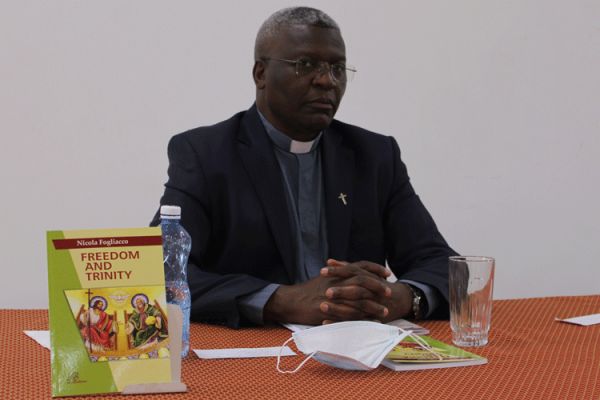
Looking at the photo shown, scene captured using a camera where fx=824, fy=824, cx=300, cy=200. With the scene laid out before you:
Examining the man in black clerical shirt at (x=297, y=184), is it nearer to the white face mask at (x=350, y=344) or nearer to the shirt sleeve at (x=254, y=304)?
the shirt sleeve at (x=254, y=304)

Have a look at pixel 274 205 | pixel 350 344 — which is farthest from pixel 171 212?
pixel 274 205

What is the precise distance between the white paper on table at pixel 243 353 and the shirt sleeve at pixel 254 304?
0.99 feet

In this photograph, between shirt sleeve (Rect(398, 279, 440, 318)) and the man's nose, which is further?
the man's nose

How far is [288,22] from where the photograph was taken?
2.57 metres

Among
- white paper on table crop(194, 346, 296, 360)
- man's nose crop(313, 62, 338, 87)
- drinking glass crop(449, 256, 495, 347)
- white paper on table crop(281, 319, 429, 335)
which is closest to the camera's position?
white paper on table crop(194, 346, 296, 360)

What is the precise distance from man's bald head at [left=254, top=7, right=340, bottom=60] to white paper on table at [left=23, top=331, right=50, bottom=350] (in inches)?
49.8

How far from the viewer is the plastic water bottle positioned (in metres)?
1.56

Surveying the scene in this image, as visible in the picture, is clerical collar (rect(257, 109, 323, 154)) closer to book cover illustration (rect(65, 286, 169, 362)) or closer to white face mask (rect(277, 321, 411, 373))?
white face mask (rect(277, 321, 411, 373))

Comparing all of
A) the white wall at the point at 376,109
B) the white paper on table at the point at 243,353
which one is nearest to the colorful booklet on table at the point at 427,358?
the white paper on table at the point at 243,353

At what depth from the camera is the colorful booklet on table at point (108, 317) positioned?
49.9 inches

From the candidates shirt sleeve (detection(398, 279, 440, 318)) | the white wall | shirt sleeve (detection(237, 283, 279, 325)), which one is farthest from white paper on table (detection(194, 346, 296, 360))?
the white wall

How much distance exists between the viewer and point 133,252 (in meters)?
1.33

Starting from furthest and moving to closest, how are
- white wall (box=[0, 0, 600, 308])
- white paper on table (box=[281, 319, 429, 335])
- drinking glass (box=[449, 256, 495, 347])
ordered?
white wall (box=[0, 0, 600, 308]) → white paper on table (box=[281, 319, 429, 335]) → drinking glass (box=[449, 256, 495, 347])

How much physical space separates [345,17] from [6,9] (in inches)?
59.3
